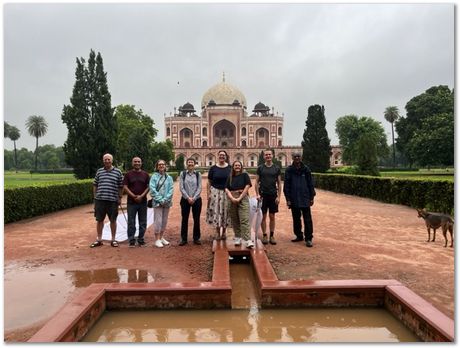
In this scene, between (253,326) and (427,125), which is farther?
(427,125)

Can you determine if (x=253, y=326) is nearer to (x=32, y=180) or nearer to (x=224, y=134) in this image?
(x=32, y=180)

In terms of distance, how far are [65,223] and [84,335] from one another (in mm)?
6034

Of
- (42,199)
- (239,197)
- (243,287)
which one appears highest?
(239,197)

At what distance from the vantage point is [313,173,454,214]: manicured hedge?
31.3 ft

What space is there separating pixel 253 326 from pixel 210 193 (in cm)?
272

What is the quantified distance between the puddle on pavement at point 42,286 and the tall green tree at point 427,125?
28.5 metres

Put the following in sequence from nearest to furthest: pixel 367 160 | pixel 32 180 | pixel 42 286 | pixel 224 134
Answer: pixel 42 286 < pixel 367 160 < pixel 32 180 < pixel 224 134

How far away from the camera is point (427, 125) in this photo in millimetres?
31375

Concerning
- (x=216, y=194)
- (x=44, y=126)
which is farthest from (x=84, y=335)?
(x=44, y=126)

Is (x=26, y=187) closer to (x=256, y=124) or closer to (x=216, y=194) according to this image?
(x=216, y=194)

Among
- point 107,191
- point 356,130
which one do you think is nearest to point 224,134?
point 356,130

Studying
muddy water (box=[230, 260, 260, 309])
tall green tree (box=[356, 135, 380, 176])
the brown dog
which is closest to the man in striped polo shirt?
muddy water (box=[230, 260, 260, 309])

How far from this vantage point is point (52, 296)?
3691 mm

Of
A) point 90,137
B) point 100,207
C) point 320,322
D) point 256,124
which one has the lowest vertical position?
point 320,322
